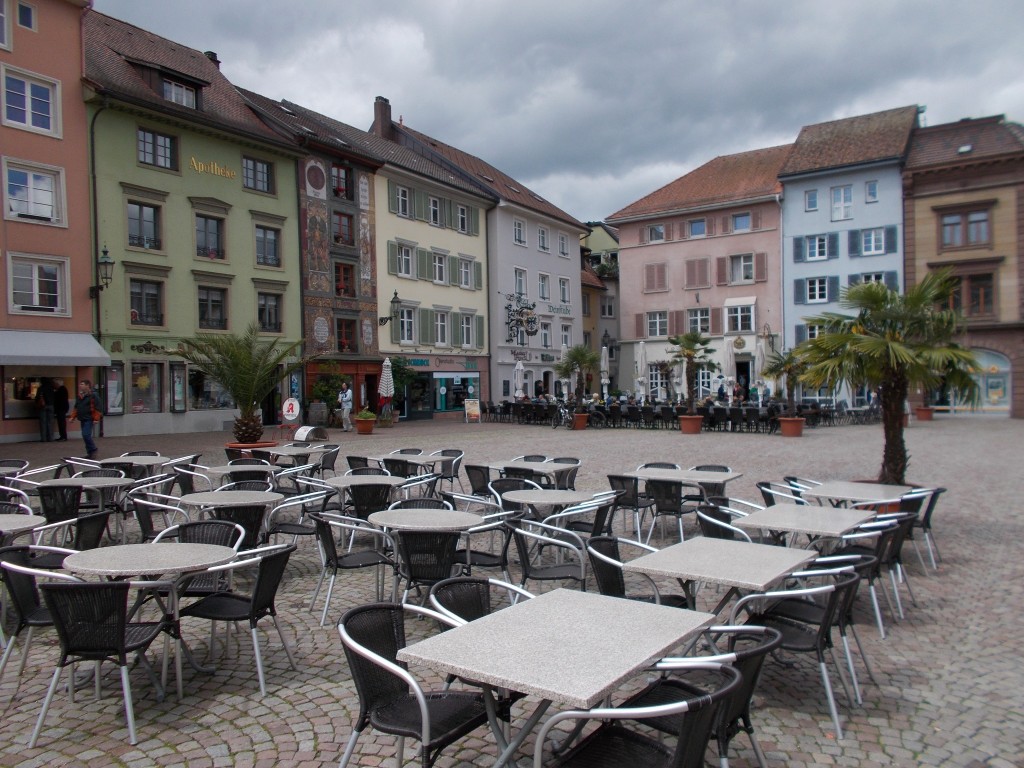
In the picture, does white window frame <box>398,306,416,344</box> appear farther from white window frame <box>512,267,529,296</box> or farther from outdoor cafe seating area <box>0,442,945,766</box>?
outdoor cafe seating area <box>0,442,945,766</box>

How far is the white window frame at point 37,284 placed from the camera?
70.3 ft

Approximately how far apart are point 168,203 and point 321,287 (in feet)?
21.3

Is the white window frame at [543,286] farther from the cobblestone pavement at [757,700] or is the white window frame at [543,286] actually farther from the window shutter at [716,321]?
the cobblestone pavement at [757,700]

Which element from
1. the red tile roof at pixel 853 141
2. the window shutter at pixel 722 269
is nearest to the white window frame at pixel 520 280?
the window shutter at pixel 722 269

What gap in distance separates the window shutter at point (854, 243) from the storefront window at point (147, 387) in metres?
31.8

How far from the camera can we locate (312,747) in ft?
12.7

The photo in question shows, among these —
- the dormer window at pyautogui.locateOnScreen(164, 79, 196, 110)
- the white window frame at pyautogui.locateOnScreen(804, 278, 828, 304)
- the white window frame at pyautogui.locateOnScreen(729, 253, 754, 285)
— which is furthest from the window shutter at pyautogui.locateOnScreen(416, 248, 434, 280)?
the white window frame at pyautogui.locateOnScreen(804, 278, 828, 304)

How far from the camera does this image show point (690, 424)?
2423cm

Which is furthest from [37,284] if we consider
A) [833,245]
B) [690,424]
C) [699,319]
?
[833,245]

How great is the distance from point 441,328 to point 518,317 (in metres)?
5.30

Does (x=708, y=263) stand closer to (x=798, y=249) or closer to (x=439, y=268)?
(x=798, y=249)

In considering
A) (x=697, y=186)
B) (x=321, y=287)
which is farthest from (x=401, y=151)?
(x=697, y=186)

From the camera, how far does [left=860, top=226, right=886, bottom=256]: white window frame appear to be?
124 ft

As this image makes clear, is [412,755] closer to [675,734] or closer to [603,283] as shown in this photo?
[675,734]
